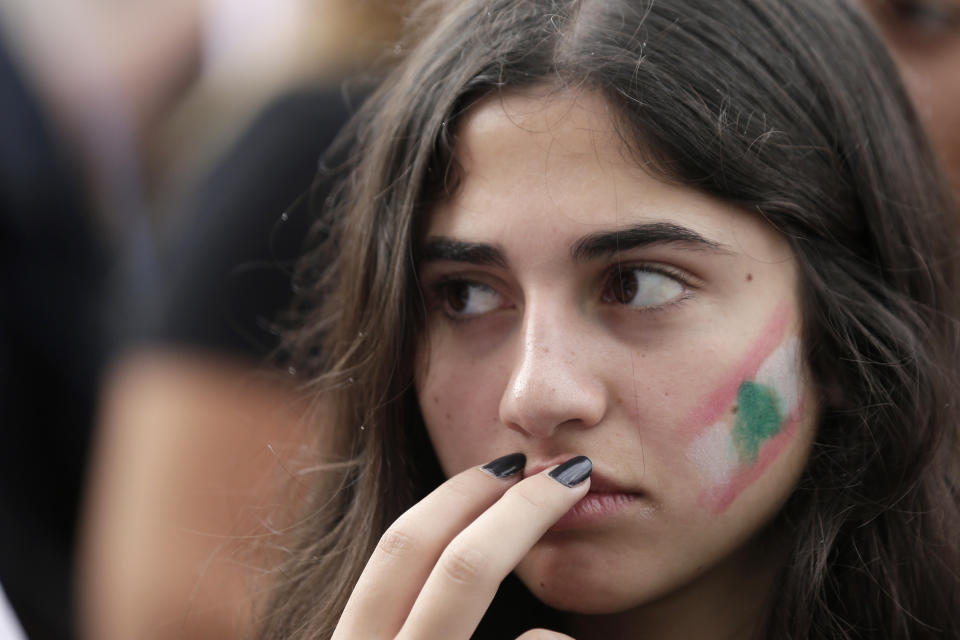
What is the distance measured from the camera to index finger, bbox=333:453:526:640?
144 cm

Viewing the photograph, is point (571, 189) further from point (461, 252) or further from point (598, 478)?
point (598, 478)

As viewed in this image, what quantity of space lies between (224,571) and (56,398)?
787 mm

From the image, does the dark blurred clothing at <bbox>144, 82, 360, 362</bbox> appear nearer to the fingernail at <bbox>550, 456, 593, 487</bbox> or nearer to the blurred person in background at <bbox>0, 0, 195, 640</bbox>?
the blurred person in background at <bbox>0, 0, 195, 640</bbox>

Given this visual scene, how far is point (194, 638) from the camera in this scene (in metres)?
1.99

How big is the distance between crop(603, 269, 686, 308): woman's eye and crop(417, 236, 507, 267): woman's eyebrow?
0.48 ft

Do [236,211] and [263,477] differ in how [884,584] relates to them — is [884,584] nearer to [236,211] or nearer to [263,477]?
[263,477]

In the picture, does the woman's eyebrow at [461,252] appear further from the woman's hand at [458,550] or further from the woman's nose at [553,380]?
the woman's hand at [458,550]

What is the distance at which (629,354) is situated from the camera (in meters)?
1.45

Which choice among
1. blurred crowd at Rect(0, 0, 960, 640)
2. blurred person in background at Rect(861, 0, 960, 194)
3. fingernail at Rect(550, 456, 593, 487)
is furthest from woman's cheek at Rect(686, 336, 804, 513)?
blurred person in background at Rect(861, 0, 960, 194)

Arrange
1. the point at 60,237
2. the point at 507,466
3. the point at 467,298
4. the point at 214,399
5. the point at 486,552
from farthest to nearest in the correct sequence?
the point at 60,237, the point at 214,399, the point at 467,298, the point at 507,466, the point at 486,552

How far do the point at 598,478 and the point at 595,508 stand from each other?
4 cm

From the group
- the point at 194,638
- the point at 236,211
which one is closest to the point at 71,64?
the point at 236,211

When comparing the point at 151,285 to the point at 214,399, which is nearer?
the point at 214,399

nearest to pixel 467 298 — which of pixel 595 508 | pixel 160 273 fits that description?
pixel 595 508
